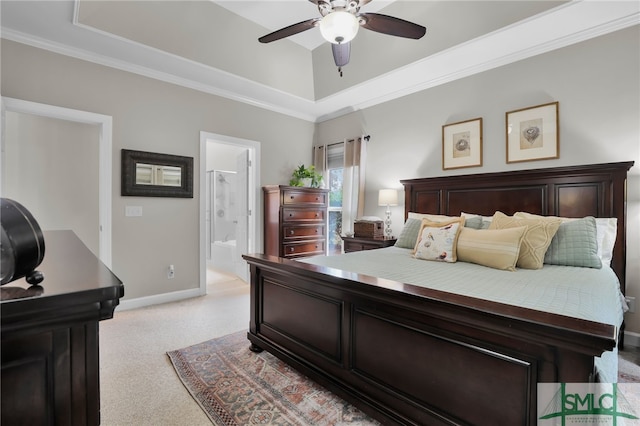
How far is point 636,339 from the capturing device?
254 centimetres

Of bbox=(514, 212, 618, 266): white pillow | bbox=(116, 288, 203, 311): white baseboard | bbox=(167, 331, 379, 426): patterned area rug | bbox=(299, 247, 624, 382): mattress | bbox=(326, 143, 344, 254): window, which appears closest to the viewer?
bbox=(299, 247, 624, 382): mattress

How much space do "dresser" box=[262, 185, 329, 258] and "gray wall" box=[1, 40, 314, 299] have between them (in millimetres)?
1021

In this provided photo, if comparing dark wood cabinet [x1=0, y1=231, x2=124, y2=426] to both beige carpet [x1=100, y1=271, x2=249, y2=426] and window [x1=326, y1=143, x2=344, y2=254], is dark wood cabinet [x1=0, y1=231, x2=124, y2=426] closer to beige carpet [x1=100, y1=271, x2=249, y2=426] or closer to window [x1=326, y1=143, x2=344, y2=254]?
beige carpet [x1=100, y1=271, x2=249, y2=426]

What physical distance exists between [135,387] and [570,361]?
2285 millimetres

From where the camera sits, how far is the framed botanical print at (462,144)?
3.39 m

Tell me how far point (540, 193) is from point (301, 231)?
2909mm

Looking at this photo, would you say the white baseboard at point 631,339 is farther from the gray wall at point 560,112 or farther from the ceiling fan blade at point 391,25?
the ceiling fan blade at point 391,25

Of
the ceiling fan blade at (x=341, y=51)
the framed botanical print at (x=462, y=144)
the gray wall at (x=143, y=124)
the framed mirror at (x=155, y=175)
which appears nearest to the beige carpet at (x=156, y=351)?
the gray wall at (x=143, y=124)

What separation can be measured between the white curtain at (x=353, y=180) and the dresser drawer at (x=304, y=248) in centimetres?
47

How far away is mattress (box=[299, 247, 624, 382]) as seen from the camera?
1.33 meters

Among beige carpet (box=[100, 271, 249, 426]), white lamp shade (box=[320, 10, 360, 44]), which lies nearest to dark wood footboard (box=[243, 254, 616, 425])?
beige carpet (box=[100, 271, 249, 426])

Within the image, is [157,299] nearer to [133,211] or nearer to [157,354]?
[133,211]

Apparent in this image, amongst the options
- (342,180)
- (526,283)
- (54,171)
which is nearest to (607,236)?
(526,283)

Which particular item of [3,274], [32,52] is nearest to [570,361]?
[3,274]
